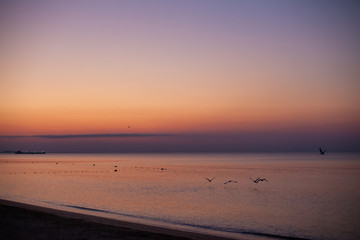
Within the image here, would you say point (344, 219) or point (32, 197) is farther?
point (32, 197)

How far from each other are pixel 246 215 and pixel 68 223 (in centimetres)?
1403

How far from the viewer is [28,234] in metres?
14.2

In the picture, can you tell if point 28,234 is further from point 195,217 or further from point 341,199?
point 341,199

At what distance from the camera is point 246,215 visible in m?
26.9

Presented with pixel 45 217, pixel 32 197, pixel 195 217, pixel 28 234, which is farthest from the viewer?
pixel 32 197

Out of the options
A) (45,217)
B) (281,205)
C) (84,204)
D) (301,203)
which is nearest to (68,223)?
(45,217)

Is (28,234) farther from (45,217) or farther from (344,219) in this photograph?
(344,219)

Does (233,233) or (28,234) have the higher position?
(28,234)

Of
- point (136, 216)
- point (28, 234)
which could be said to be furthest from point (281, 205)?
point (28, 234)

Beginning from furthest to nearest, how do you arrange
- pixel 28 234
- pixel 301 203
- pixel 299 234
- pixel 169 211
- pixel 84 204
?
1. pixel 301 203
2. pixel 84 204
3. pixel 169 211
4. pixel 299 234
5. pixel 28 234

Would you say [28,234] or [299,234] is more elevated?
[28,234]

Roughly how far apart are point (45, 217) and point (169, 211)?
1096cm

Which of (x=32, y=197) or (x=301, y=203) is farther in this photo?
(x=32, y=197)

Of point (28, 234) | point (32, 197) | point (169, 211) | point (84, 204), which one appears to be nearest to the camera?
point (28, 234)
